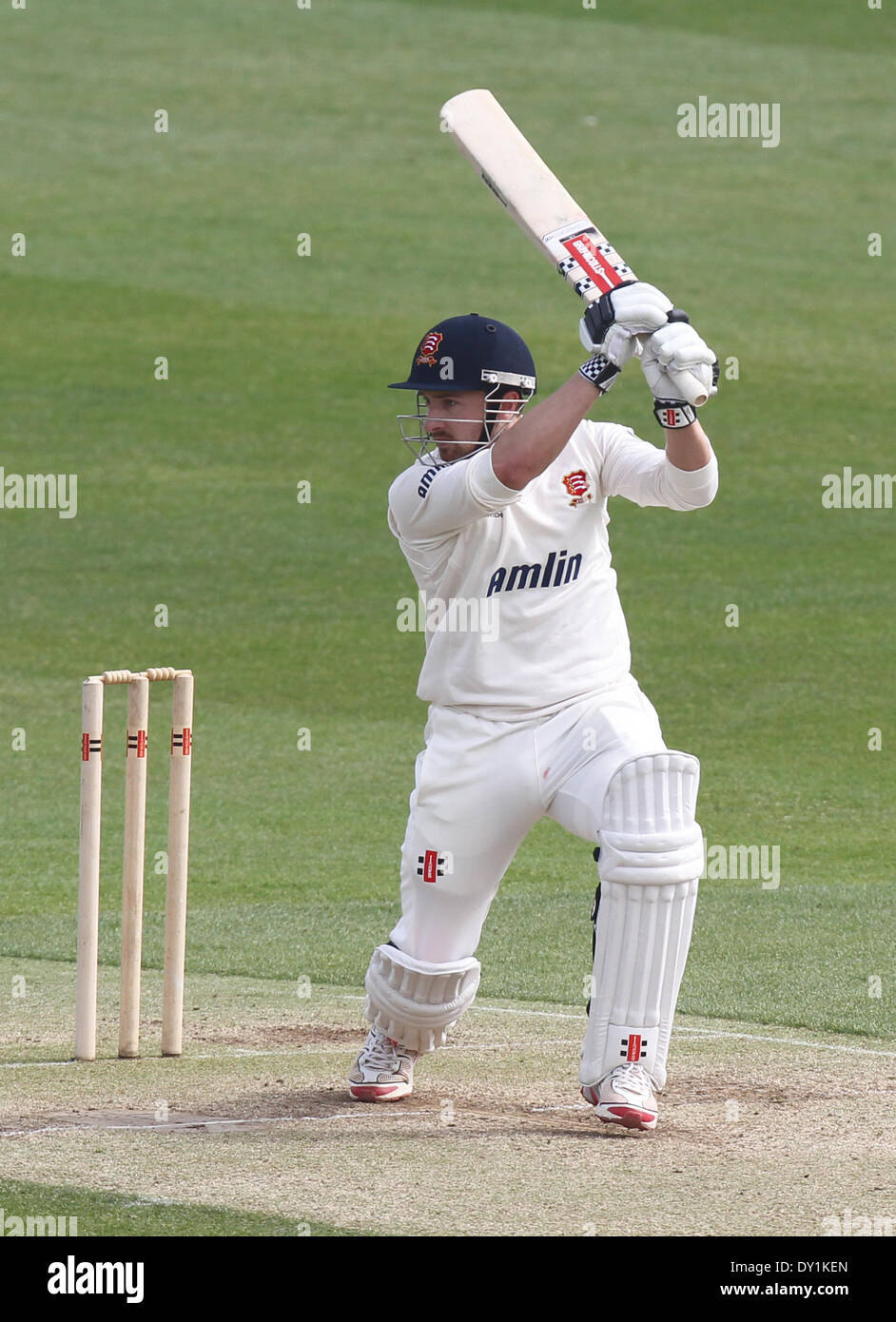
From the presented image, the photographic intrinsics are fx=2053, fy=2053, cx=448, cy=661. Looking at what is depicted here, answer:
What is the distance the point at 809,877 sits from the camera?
29.6ft

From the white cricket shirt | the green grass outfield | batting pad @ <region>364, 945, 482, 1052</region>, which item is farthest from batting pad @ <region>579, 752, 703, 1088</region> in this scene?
the green grass outfield

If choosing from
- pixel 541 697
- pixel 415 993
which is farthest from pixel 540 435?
pixel 415 993

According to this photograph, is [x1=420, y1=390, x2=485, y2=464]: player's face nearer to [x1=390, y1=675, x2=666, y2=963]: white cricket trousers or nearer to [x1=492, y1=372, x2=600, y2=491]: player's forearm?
[x1=492, y1=372, x2=600, y2=491]: player's forearm

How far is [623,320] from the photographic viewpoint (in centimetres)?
493

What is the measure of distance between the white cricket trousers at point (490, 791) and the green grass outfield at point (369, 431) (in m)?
1.34

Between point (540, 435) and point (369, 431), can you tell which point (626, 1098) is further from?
point (369, 431)

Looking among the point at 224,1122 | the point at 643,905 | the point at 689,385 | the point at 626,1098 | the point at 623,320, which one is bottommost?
the point at 224,1122

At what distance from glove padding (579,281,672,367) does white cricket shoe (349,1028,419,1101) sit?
6.38ft

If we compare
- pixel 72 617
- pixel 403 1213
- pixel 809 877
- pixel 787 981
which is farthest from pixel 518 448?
pixel 72 617

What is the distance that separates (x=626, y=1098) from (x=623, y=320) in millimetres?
1893

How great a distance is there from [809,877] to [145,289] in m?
14.3

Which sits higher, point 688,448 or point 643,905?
point 688,448

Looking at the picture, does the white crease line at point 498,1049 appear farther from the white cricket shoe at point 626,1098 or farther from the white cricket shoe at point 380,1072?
the white cricket shoe at point 626,1098

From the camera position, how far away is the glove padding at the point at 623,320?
4926 millimetres
